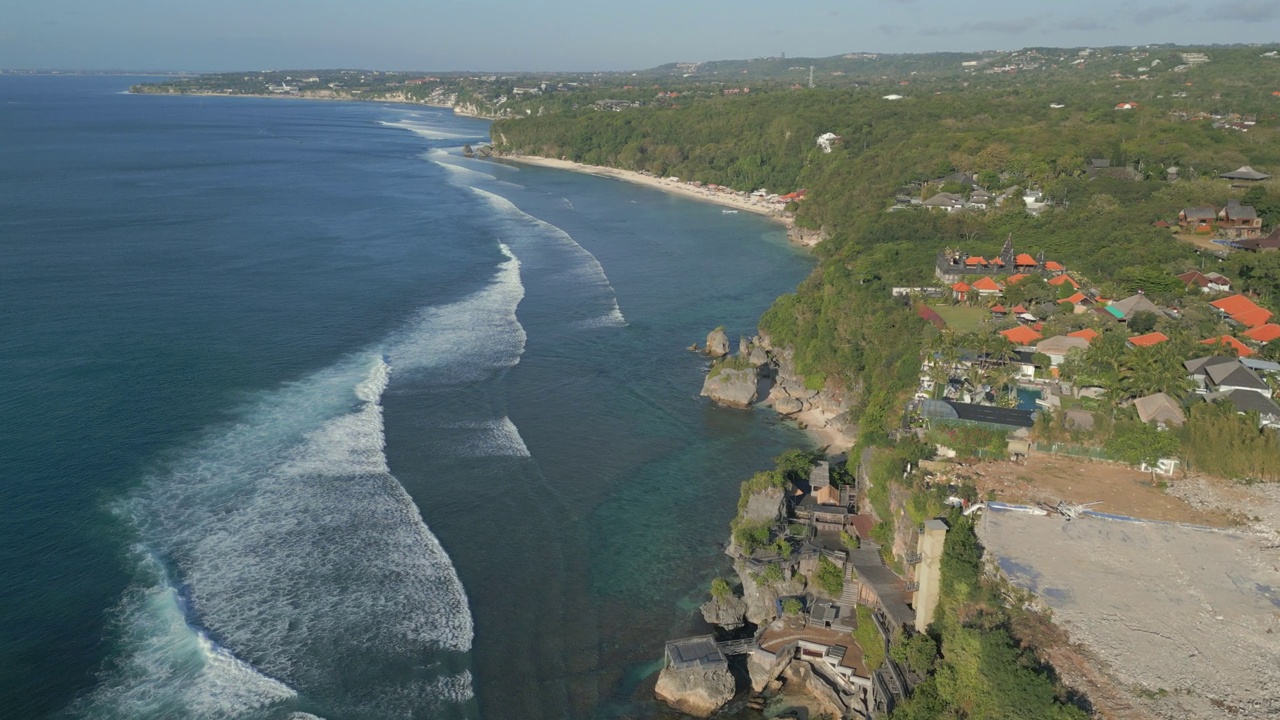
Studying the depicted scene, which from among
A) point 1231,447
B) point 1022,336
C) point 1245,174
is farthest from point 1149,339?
point 1245,174

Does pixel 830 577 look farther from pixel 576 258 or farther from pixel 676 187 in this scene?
pixel 676 187

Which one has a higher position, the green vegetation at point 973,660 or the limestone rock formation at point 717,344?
the green vegetation at point 973,660

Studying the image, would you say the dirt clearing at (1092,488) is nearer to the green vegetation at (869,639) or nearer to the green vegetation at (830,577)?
the green vegetation at (830,577)

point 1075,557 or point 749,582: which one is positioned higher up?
point 1075,557

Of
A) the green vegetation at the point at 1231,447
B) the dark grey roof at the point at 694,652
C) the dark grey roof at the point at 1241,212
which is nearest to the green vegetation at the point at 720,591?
the dark grey roof at the point at 694,652

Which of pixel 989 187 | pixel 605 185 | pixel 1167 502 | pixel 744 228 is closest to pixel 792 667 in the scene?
Answer: pixel 1167 502

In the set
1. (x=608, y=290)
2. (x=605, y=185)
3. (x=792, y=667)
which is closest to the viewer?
(x=792, y=667)

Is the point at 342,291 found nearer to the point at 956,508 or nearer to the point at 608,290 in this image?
the point at 608,290
